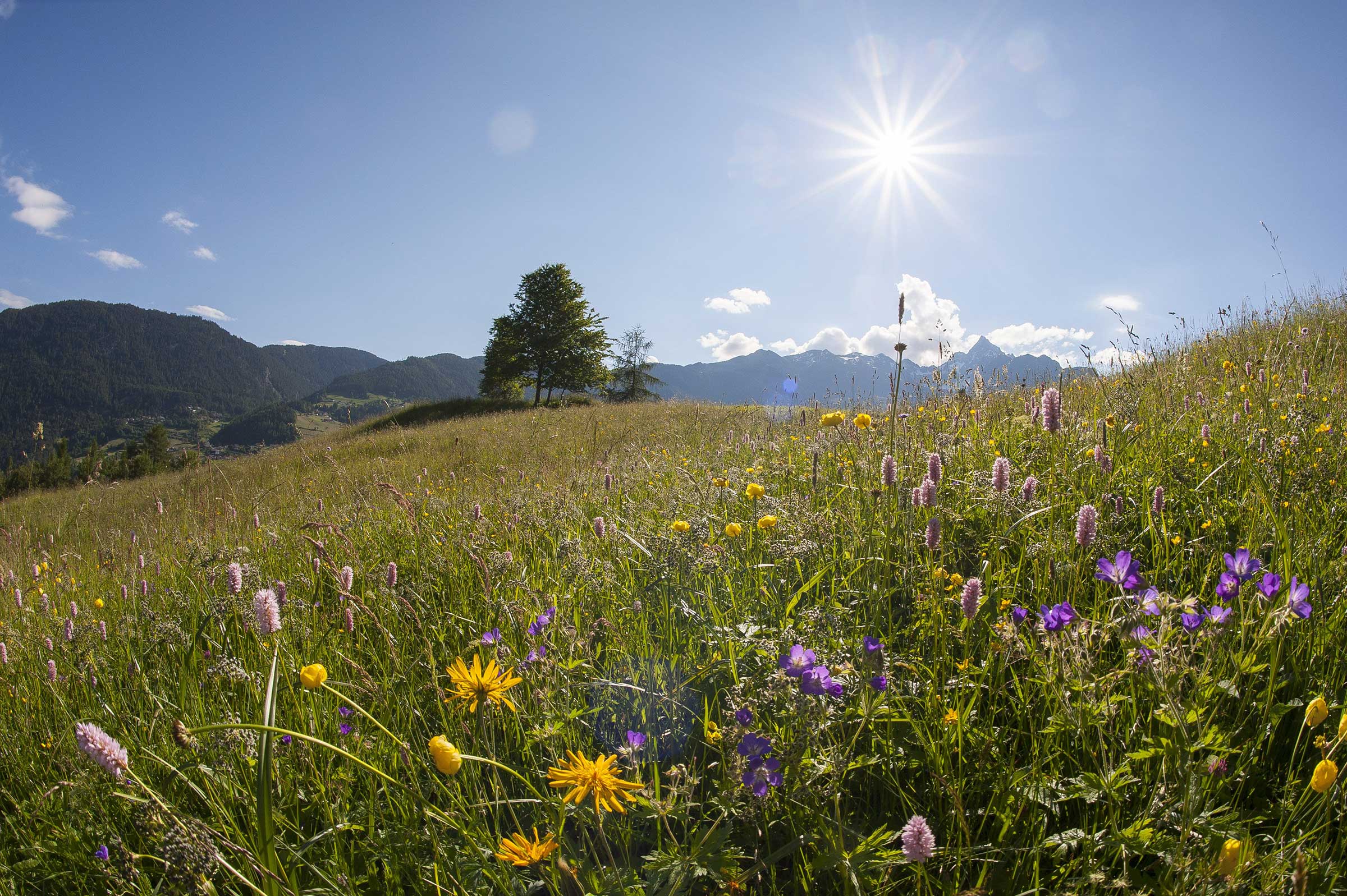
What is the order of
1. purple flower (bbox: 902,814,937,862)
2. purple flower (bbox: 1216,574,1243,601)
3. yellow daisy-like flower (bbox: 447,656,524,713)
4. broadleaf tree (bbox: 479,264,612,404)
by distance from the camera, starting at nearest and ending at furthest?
purple flower (bbox: 902,814,937,862)
yellow daisy-like flower (bbox: 447,656,524,713)
purple flower (bbox: 1216,574,1243,601)
broadleaf tree (bbox: 479,264,612,404)

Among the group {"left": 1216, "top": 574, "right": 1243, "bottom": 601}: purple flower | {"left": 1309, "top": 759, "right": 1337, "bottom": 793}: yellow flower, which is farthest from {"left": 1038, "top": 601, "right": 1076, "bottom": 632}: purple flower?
{"left": 1309, "top": 759, "right": 1337, "bottom": 793}: yellow flower

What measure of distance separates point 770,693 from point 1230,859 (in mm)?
721

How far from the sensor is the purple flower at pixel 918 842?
841 millimetres

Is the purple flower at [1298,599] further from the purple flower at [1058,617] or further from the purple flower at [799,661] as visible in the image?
the purple flower at [799,661]

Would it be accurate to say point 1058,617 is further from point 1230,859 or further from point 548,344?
point 548,344

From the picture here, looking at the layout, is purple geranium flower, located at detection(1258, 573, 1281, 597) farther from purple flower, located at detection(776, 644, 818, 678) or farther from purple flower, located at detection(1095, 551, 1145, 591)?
purple flower, located at detection(776, 644, 818, 678)

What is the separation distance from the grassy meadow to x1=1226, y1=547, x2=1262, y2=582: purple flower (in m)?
0.01

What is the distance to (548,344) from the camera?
35438 millimetres

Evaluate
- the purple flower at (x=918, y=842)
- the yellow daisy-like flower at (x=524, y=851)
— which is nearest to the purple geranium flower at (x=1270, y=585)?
the purple flower at (x=918, y=842)

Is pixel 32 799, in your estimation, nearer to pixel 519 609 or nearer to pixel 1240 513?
pixel 519 609

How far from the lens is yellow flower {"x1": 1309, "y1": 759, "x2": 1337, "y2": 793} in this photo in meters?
0.87

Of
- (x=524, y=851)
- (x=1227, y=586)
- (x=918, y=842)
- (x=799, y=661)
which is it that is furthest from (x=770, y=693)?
(x=1227, y=586)

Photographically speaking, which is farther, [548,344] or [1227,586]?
[548,344]

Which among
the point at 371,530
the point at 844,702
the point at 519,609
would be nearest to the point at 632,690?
the point at 519,609
